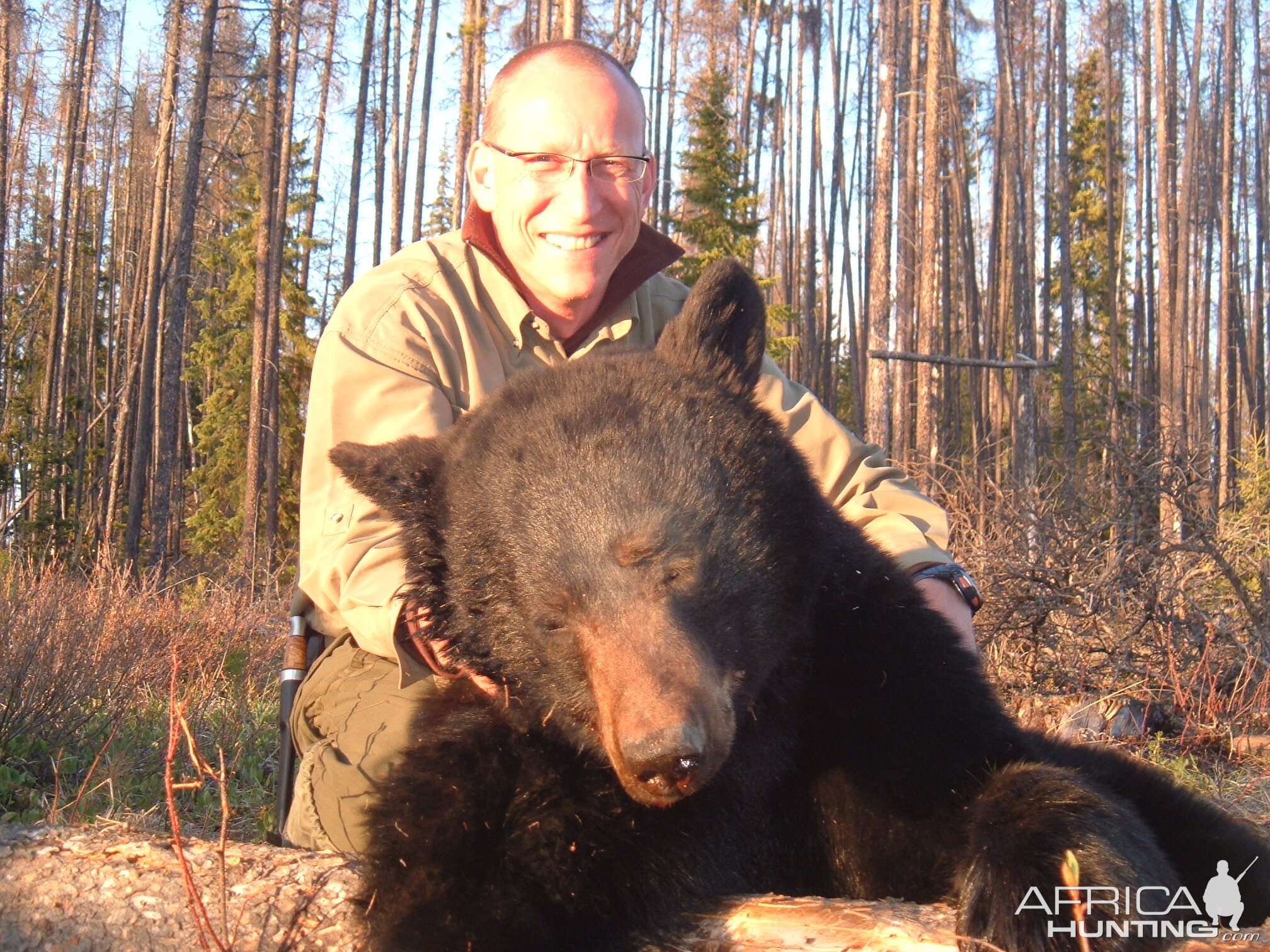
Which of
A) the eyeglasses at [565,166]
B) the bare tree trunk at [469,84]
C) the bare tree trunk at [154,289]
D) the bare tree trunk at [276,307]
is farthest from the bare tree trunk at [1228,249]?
the eyeglasses at [565,166]

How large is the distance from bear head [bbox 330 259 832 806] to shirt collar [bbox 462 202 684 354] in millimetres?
1026


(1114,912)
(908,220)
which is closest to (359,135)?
(908,220)

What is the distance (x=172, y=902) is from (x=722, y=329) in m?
1.57

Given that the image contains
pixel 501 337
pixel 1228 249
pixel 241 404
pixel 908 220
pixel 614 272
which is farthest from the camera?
pixel 1228 249

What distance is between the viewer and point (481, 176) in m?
3.50

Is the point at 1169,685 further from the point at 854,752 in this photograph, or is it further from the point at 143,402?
the point at 143,402

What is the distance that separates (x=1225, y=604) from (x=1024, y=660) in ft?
6.19

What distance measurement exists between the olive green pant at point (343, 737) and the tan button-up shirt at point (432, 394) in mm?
153

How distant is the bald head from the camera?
330 centimetres

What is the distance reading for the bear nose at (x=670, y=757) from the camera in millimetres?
1660

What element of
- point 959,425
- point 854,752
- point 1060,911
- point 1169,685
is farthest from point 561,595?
point 959,425

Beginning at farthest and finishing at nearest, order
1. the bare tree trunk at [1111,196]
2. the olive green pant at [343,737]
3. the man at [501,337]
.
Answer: the bare tree trunk at [1111,196] < the man at [501,337] < the olive green pant at [343,737]

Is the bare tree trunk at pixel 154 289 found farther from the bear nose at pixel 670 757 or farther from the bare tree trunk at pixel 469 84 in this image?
the bear nose at pixel 670 757

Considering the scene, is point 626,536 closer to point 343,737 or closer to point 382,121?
point 343,737
